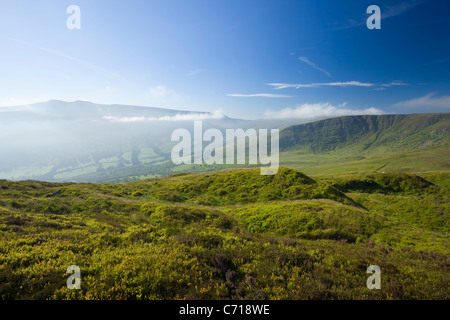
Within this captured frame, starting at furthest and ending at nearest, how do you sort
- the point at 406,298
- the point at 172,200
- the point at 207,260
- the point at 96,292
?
the point at 172,200
the point at 207,260
the point at 406,298
the point at 96,292

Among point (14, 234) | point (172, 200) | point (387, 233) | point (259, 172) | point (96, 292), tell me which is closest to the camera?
point (96, 292)

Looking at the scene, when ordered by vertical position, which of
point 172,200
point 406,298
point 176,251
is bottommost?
point 172,200

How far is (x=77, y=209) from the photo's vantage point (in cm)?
2309

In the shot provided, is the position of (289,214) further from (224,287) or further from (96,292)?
(96,292)

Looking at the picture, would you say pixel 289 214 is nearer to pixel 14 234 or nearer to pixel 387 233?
pixel 387 233

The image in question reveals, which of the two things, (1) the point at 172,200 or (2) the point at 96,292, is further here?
(1) the point at 172,200

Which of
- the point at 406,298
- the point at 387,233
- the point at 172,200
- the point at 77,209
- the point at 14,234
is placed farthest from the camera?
the point at 172,200

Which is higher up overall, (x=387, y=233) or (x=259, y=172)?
(x=259, y=172)

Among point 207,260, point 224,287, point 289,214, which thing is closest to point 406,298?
point 224,287
